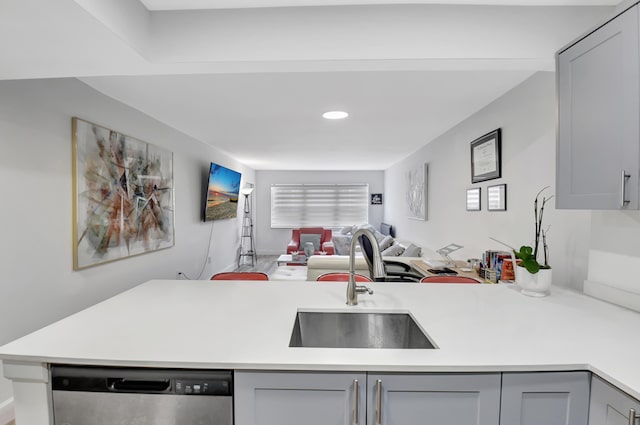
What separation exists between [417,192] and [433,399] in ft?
13.5

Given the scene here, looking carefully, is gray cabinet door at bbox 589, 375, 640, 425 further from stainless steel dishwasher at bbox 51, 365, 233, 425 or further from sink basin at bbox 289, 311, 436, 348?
stainless steel dishwasher at bbox 51, 365, 233, 425

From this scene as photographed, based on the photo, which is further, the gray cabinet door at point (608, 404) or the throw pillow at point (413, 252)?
the throw pillow at point (413, 252)

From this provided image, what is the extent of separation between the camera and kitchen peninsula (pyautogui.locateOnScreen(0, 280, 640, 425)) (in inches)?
35.7

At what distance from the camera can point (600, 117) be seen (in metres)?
1.23

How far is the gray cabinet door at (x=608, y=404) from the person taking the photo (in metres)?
0.81

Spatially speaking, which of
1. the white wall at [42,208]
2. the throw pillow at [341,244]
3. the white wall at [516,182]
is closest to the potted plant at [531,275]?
the white wall at [516,182]

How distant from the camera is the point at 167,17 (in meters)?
1.61

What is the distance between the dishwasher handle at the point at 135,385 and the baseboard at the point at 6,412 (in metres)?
1.58

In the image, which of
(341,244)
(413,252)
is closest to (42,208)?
(413,252)

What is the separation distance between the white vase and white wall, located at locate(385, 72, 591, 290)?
0.42 meters

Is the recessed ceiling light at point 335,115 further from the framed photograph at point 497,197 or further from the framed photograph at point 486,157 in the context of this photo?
the framed photograph at point 497,197

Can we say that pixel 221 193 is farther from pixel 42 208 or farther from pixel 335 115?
pixel 42 208

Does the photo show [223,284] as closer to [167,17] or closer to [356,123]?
[167,17]

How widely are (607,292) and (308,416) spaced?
162 cm
